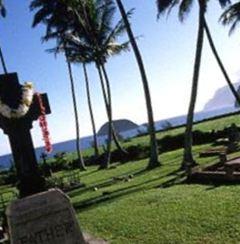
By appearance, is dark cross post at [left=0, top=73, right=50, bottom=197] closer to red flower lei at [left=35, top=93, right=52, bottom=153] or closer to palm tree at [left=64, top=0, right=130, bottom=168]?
red flower lei at [left=35, top=93, right=52, bottom=153]

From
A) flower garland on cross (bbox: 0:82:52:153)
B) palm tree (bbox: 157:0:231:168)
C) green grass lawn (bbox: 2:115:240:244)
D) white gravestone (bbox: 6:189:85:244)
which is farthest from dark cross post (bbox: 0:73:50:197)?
palm tree (bbox: 157:0:231:168)

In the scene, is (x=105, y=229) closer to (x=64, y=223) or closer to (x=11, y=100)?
(x=11, y=100)

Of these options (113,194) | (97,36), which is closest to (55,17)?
(97,36)

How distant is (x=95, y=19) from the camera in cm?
3328

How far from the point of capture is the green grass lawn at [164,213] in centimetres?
1041

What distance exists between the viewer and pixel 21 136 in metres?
9.88

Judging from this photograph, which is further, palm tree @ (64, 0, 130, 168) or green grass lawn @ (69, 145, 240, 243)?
palm tree @ (64, 0, 130, 168)

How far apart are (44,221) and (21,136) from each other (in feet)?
9.89

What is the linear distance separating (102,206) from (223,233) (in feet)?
20.4

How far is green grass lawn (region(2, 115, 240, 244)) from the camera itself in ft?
34.2

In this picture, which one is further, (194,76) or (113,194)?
(194,76)

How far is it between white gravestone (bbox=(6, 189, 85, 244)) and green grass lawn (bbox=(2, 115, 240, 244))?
10.9 ft

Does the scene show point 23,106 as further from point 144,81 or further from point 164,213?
point 144,81

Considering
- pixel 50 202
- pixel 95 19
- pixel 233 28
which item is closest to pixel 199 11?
pixel 95 19
